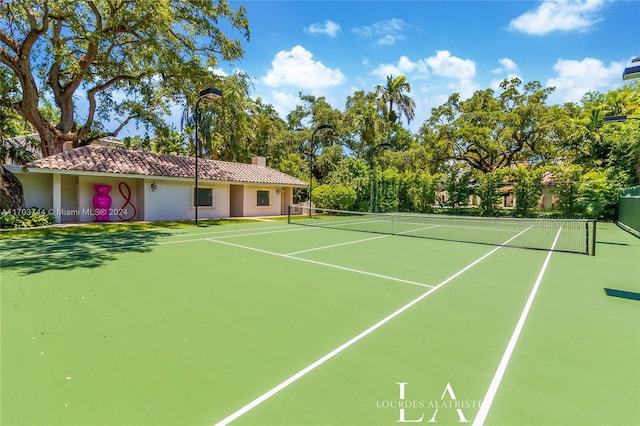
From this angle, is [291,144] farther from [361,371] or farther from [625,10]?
[361,371]

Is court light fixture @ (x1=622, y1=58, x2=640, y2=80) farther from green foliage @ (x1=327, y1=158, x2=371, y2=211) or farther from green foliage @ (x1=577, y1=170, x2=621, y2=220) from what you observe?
green foliage @ (x1=327, y1=158, x2=371, y2=211)

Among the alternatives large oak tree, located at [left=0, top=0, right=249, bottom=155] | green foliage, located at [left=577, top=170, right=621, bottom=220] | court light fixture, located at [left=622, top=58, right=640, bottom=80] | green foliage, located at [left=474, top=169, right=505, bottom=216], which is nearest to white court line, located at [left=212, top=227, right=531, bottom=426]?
court light fixture, located at [left=622, top=58, right=640, bottom=80]

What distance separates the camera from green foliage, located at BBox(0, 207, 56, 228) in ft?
42.0

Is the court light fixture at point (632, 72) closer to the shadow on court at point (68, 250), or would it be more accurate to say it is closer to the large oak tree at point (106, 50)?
the shadow on court at point (68, 250)

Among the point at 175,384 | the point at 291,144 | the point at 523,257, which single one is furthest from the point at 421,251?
the point at 291,144

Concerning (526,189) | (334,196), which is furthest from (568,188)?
(334,196)

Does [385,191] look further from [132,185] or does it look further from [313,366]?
[313,366]

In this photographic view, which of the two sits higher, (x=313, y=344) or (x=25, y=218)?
(x=25, y=218)

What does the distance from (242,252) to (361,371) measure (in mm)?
6789

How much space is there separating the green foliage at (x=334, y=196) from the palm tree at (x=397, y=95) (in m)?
15.0

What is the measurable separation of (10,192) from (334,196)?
725 inches

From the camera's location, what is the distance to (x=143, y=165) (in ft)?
57.9

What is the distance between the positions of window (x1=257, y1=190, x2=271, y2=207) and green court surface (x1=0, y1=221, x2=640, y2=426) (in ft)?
53.2

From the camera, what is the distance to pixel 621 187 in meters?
19.3
